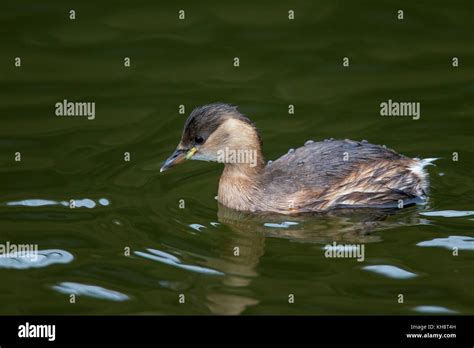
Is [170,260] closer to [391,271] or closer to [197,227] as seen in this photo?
[197,227]

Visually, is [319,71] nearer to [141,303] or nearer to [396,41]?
[396,41]

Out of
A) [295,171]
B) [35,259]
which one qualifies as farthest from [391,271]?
[35,259]

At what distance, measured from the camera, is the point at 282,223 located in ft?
32.6

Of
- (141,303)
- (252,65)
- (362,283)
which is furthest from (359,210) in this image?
(252,65)

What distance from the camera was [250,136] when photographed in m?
10.3

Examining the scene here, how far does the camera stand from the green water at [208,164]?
875cm

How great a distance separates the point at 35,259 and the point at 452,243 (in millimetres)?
3504

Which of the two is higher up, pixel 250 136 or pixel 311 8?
pixel 311 8

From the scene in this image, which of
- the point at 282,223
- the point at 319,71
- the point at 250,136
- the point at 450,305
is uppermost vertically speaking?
the point at 319,71

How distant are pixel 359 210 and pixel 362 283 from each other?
5.12 feet

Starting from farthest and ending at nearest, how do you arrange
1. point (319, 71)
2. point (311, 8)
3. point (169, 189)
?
point (311, 8) → point (319, 71) → point (169, 189)

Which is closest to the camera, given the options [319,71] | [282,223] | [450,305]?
[450,305]

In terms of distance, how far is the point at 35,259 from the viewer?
930cm

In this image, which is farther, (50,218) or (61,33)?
(61,33)
